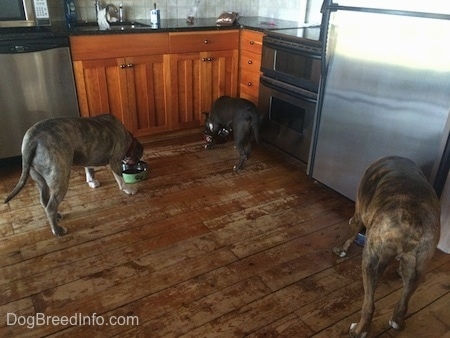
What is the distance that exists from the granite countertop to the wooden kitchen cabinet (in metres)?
0.07

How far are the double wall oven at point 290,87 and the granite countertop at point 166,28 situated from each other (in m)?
0.27

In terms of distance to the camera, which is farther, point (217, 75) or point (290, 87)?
point (217, 75)

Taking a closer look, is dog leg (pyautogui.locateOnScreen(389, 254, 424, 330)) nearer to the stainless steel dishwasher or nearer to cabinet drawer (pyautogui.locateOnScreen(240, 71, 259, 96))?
cabinet drawer (pyautogui.locateOnScreen(240, 71, 259, 96))

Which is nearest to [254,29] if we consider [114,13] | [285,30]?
[285,30]

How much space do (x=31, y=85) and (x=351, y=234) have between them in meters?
2.43

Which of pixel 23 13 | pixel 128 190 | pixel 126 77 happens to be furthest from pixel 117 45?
pixel 128 190

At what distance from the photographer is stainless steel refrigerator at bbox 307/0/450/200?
1881 mm

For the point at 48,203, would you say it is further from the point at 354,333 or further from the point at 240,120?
the point at 354,333

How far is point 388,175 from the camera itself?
1.65m

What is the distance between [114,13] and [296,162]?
2.15 meters

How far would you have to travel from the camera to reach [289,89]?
3010 mm

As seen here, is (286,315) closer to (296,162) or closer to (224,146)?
(296,162)

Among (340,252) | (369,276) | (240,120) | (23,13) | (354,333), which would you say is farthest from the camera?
(240,120)

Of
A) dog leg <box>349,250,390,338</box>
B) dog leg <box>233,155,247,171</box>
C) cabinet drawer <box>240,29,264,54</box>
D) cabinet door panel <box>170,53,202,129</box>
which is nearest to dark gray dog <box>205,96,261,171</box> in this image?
dog leg <box>233,155,247,171</box>
